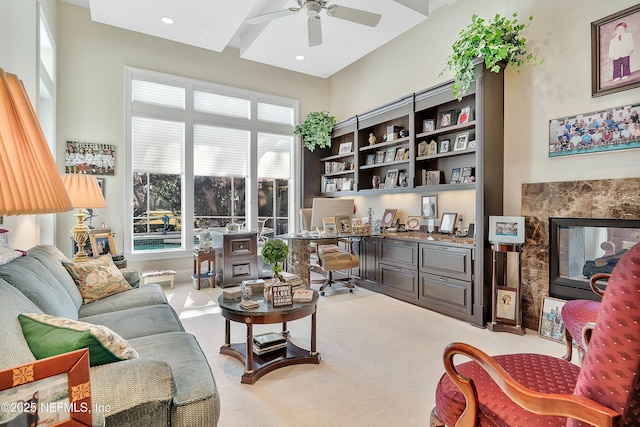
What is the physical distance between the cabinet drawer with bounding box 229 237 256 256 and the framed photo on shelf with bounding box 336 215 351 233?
5.10 ft

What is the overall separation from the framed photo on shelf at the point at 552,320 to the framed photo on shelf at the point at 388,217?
92.3 inches

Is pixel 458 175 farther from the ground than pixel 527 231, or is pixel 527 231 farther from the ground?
pixel 458 175

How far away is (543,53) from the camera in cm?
326

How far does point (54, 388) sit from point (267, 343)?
1793 mm

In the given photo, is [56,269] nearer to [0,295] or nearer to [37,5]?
[0,295]

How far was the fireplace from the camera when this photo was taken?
2.72 metres

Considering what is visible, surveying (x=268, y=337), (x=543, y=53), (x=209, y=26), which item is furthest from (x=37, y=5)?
(x=543, y=53)

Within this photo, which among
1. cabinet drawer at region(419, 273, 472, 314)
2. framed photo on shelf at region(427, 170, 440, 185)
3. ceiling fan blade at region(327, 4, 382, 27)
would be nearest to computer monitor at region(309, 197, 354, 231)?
framed photo on shelf at region(427, 170, 440, 185)

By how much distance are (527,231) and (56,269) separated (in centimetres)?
412

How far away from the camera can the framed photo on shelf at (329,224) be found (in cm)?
452

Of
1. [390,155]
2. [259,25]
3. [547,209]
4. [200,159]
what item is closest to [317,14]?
[259,25]

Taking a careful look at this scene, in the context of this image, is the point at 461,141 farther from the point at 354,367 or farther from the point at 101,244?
the point at 101,244

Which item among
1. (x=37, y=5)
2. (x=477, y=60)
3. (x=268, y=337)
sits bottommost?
(x=268, y=337)

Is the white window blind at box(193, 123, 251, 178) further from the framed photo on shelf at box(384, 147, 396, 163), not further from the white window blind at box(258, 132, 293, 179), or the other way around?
the framed photo on shelf at box(384, 147, 396, 163)
